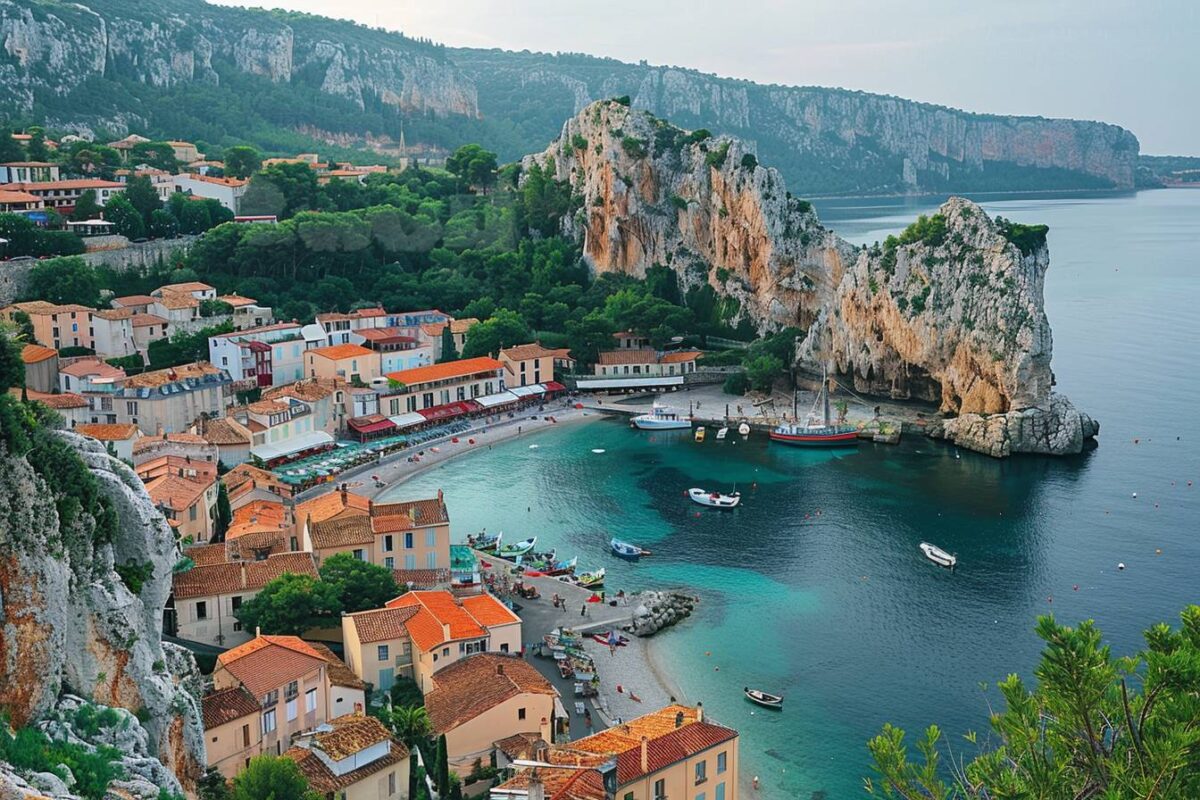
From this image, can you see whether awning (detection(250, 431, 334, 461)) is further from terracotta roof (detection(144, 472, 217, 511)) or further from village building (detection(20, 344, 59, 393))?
village building (detection(20, 344, 59, 393))

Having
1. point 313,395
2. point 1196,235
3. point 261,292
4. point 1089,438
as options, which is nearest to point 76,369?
point 313,395

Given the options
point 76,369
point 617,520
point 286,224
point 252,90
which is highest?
point 252,90

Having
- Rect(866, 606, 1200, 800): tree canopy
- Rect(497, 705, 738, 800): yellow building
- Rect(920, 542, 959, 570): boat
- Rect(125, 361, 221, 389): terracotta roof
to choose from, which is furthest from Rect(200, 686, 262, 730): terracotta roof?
Rect(125, 361, 221, 389): terracotta roof

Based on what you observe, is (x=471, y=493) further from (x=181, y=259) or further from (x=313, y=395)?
(x=181, y=259)

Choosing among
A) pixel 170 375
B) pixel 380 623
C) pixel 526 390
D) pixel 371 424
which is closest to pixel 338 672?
pixel 380 623

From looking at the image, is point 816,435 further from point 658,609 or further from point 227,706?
point 227,706

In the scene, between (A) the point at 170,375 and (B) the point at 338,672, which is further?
(A) the point at 170,375
